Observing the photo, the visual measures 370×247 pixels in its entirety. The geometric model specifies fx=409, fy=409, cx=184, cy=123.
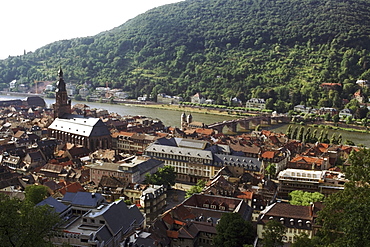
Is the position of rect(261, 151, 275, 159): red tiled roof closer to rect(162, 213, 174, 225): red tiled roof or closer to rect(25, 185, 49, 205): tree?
rect(162, 213, 174, 225): red tiled roof

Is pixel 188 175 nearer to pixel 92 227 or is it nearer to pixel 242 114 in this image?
pixel 92 227

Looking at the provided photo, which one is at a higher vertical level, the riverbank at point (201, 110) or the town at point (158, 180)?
the town at point (158, 180)

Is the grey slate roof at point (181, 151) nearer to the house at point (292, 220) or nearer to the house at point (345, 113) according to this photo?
the house at point (292, 220)

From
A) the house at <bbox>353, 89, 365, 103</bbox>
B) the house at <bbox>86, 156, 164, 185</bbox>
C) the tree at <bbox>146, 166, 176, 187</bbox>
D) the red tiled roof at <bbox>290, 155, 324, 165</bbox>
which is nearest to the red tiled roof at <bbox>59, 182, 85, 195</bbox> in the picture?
the house at <bbox>86, 156, 164, 185</bbox>

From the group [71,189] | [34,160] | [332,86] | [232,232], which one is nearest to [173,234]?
[232,232]

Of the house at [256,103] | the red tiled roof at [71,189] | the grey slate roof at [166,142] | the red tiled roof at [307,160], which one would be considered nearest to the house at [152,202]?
the red tiled roof at [71,189]
